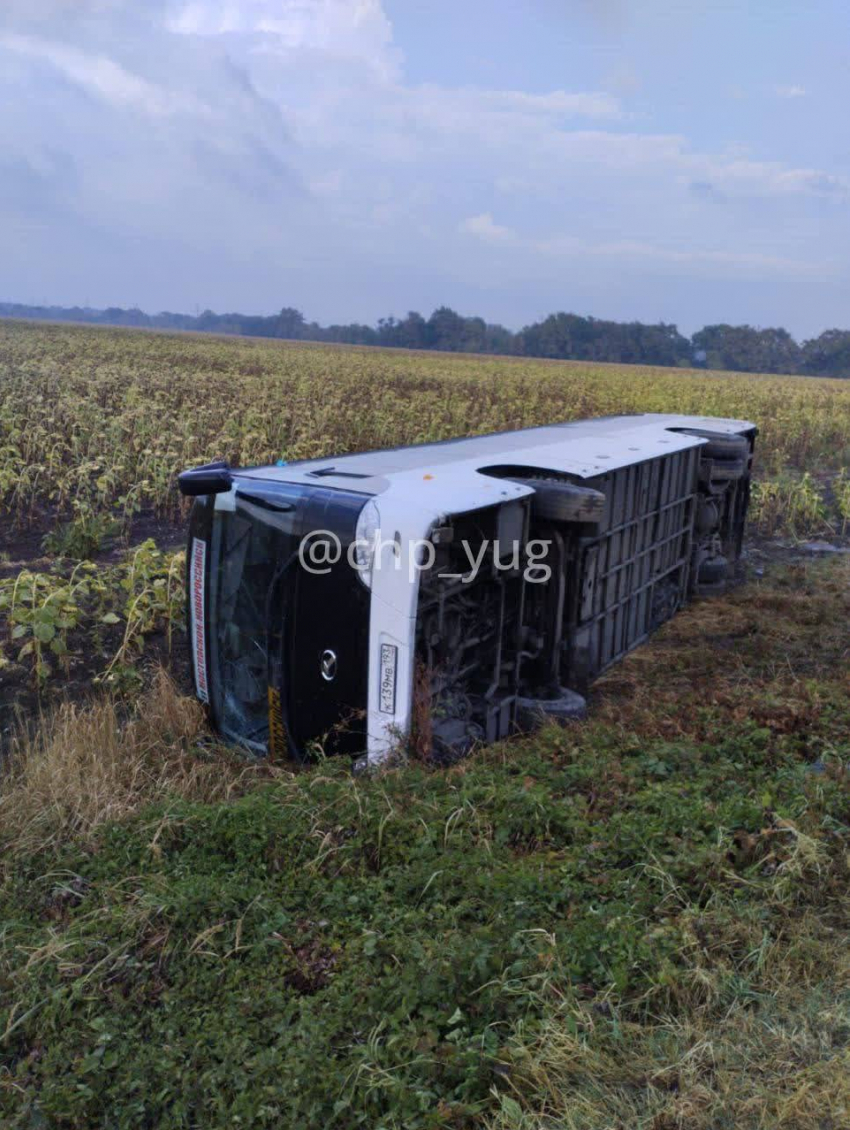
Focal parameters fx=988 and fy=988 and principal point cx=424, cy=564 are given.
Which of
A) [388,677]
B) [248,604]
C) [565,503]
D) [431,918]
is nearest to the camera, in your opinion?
[431,918]

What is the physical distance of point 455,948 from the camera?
3.55 meters

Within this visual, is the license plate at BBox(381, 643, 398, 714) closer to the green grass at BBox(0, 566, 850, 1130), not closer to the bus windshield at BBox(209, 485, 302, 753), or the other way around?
the green grass at BBox(0, 566, 850, 1130)

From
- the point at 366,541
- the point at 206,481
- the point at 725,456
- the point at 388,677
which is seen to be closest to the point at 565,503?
the point at 366,541

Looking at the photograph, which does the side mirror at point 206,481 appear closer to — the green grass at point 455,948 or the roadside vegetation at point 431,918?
the roadside vegetation at point 431,918

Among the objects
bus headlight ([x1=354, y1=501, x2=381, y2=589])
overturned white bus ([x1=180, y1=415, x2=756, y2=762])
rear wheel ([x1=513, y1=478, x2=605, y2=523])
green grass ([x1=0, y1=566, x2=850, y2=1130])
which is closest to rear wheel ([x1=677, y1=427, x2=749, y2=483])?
overturned white bus ([x1=180, y1=415, x2=756, y2=762])

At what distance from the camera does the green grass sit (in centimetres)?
304

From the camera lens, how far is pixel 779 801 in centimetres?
455

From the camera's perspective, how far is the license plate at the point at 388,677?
5.10 m

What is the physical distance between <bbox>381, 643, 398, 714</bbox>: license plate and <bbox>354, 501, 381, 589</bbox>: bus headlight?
13.6 inches

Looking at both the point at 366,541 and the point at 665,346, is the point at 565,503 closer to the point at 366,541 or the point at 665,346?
the point at 366,541

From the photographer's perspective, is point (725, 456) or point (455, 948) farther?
point (725, 456)

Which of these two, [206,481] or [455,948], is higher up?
[206,481]

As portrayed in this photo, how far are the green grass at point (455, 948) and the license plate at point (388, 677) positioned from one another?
403 millimetres

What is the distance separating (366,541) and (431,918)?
6.57ft
